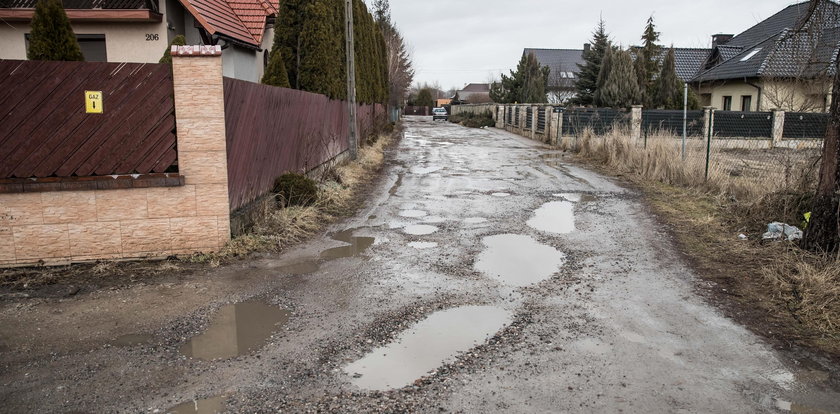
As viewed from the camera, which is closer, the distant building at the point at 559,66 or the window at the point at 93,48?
the window at the point at 93,48

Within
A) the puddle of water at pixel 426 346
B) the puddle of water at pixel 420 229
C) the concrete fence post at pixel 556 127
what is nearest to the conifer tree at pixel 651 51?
the concrete fence post at pixel 556 127

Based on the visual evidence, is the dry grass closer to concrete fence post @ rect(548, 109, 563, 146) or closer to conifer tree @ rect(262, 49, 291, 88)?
conifer tree @ rect(262, 49, 291, 88)

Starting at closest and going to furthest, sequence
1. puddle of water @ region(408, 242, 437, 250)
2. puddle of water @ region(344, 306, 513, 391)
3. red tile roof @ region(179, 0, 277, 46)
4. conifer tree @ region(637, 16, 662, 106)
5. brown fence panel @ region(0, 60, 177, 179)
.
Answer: puddle of water @ region(344, 306, 513, 391), brown fence panel @ region(0, 60, 177, 179), puddle of water @ region(408, 242, 437, 250), red tile roof @ region(179, 0, 277, 46), conifer tree @ region(637, 16, 662, 106)

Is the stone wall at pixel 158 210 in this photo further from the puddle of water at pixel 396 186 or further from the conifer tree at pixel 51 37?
the puddle of water at pixel 396 186

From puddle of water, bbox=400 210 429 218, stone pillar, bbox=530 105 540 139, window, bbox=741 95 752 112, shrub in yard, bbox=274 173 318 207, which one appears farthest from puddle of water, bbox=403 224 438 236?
window, bbox=741 95 752 112

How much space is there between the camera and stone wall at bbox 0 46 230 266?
6.50 meters

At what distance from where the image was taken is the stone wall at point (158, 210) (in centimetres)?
650

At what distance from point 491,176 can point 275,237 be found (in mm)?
8479

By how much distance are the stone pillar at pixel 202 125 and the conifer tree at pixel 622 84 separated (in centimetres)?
2925

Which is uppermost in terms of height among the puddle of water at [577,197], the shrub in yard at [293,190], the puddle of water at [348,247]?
the shrub in yard at [293,190]

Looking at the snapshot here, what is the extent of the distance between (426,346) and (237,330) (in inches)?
63.8

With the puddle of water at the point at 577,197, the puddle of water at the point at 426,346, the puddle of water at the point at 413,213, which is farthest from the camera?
the puddle of water at the point at 577,197

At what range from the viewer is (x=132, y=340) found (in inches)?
186

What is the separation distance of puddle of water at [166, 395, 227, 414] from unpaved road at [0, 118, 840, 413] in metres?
0.01
